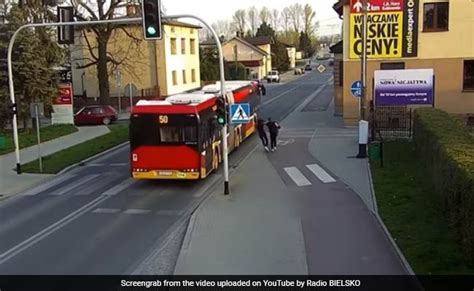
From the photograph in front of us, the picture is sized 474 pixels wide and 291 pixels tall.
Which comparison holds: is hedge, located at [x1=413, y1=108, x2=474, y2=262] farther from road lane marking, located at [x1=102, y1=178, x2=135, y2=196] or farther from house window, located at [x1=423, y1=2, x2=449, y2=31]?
house window, located at [x1=423, y1=2, x2=449, y2=31]

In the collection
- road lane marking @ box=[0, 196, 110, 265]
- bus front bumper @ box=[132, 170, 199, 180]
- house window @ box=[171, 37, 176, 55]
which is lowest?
road lane marking @ box=[0, 196, 110, 265]

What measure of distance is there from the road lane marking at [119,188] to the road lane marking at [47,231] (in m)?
0.55

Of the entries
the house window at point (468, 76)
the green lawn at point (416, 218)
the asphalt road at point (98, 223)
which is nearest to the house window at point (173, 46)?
the house window at point (468, 76)

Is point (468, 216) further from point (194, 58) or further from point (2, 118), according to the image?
point (194, 58)

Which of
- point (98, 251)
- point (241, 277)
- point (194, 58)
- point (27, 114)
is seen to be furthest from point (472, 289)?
point (194, 58)

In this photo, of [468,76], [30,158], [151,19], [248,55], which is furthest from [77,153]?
[248,55]

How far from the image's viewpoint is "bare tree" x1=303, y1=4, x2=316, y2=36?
172000 mm

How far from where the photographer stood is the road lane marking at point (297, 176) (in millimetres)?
18203

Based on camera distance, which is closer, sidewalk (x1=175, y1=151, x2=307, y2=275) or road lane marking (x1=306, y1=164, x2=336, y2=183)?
sidewalk (x1=175, y1=151, x2=307, y2=275)

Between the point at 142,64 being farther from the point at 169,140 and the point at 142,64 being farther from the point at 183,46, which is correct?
the point at 169,140

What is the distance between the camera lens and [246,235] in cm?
1237

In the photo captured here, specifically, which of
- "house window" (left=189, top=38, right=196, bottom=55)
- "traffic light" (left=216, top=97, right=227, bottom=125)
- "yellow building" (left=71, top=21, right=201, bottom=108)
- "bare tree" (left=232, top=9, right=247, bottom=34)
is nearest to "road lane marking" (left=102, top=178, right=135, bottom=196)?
"traffic light" (left=216, top=97, right=227, bottom=125)

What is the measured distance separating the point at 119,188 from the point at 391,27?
18546 millimetres

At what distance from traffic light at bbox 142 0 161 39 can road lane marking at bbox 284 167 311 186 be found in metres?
6.35
